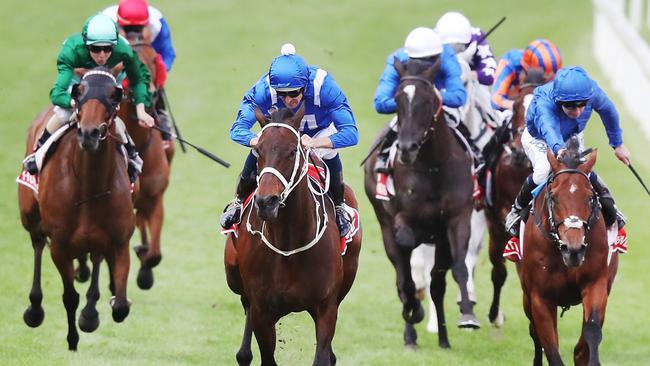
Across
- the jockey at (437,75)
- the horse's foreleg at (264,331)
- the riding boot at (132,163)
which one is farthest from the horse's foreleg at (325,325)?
the jockey at (437,75)

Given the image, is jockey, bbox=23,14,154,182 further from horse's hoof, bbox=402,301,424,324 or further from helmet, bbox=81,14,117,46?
horse's hoof, bbox=402,301,424,324

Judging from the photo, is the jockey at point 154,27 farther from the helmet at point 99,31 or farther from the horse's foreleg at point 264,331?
the horse's foreleg at point 264,331

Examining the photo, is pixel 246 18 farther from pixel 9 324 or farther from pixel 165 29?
pixel 9 324

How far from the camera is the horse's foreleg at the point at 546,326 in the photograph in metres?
9.59

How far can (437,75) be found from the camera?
41.3 ft

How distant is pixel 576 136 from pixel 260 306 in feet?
7.66

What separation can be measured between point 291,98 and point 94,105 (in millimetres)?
1726

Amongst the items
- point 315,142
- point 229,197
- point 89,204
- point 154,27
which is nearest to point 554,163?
point 315,142

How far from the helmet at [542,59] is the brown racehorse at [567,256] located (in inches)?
155

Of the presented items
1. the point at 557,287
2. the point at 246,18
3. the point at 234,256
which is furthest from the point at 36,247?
the point at 246,18

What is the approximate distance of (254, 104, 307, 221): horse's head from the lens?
8.20 meters

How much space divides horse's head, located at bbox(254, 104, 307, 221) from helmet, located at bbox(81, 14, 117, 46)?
2.78m

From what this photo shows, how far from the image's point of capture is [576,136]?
9.77m

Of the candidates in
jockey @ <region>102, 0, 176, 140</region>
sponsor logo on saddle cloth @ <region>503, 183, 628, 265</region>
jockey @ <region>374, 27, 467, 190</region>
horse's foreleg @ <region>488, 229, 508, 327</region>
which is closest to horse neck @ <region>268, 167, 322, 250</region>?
sponsor logo on saddle cloth @ <region>503, 183, 628, 265</region>
